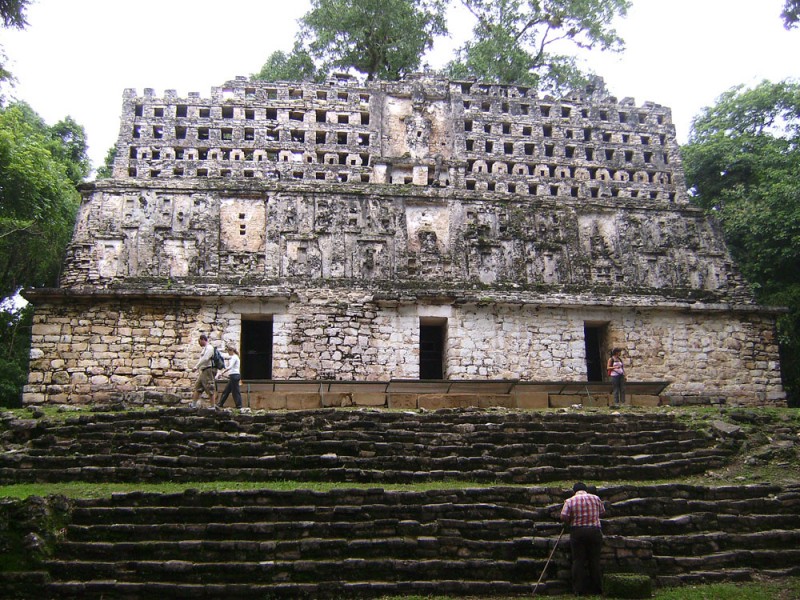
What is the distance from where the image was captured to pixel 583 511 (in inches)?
360

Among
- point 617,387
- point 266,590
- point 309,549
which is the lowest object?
point 266,590

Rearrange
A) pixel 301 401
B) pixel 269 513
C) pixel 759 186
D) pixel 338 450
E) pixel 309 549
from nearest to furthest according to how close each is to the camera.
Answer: pixel 309 549
pixel 269 513
pixel 338 450
pixel 301 401
pixel 759 186

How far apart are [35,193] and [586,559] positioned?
17399mm

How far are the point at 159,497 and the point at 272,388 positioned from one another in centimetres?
597

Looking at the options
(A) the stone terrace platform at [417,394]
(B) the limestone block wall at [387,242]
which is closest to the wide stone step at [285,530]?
(A) the stone terrace platform at [417,394]

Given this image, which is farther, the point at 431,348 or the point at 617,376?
the point at 431,348

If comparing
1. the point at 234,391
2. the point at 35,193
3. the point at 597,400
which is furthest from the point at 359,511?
the point at 35,193

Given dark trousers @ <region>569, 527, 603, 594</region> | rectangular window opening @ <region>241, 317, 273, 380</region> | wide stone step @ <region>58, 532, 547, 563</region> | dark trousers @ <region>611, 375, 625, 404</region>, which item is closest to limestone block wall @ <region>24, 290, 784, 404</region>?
rectangular window opening @ <region>241, 317, 273, 380</region>

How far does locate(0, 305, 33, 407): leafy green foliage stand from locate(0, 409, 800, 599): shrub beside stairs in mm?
8724

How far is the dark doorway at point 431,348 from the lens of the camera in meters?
19.4

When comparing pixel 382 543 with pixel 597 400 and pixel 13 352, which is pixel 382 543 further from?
pixel 13 352

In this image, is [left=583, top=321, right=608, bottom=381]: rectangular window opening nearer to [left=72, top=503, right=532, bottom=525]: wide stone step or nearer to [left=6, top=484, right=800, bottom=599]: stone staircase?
[left=6, top=484, right=800, bottom=599]: stone staircase

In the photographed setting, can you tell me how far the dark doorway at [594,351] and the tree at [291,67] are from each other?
47.9 ft

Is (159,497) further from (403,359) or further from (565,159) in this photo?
(565,159)
